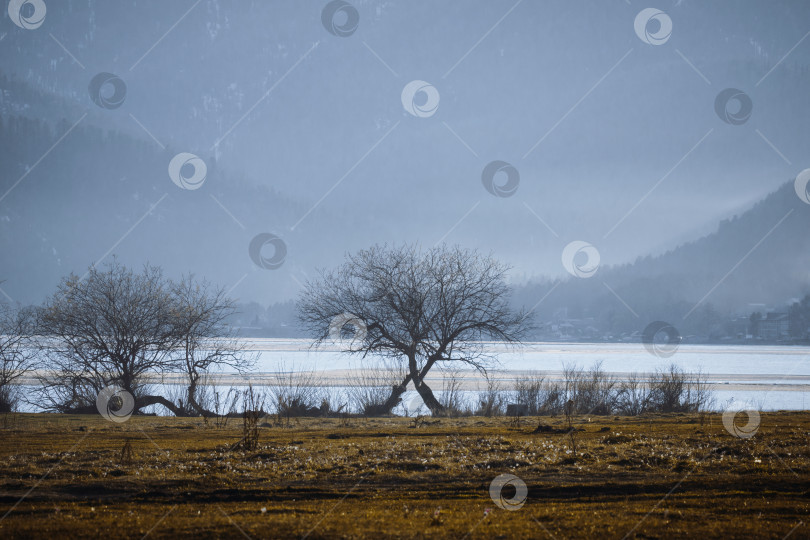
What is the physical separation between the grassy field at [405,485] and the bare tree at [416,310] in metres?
13.6

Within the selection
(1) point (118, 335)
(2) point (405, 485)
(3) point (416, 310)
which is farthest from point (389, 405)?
(2) point (405, 485)

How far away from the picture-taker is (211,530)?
7.77 m

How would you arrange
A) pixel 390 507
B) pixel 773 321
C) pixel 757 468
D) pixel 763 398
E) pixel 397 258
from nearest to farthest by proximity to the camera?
pixel 390 507 < pixel 757 468 < pixel 397 258 < pixel 763 398 < pixel 773 321

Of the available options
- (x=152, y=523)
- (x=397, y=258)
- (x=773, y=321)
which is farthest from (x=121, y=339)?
(x=773, y=321)

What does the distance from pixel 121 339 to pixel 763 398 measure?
1459 inches

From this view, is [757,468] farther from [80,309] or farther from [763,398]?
[763,398]

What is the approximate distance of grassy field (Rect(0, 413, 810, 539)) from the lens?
316 inches

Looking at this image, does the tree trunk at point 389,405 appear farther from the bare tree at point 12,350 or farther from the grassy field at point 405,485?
the bare tree at point 12,350

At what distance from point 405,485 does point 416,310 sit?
2135 cm

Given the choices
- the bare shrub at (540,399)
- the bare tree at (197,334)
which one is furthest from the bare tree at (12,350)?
the bare shrub at (540,399)

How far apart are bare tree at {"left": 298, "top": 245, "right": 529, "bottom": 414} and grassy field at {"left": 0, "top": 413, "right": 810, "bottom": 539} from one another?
13588 mm

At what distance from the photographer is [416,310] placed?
32.5 meters

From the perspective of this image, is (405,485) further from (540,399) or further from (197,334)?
(197,334)

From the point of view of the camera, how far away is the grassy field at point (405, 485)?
8.02 metres
